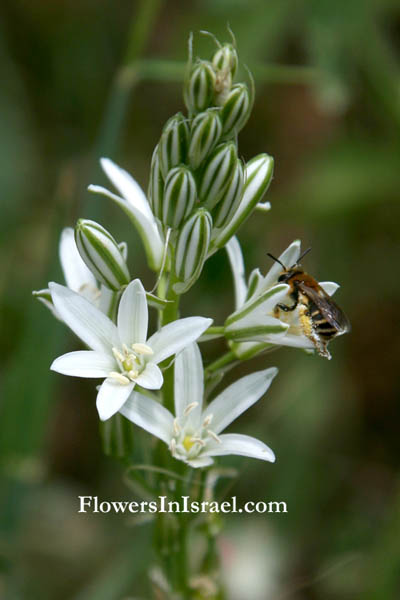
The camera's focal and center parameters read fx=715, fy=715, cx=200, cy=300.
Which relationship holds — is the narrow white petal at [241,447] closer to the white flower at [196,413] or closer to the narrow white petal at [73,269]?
the white flower at [196,413]

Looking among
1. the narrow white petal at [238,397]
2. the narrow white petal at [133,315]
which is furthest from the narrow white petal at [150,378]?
the narrow white petal at [238,397]

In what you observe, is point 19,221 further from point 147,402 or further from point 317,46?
point 147,402

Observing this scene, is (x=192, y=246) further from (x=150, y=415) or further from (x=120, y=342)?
(x=150, y=415)

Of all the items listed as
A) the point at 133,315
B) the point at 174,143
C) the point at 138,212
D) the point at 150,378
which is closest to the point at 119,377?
the point at 150,378

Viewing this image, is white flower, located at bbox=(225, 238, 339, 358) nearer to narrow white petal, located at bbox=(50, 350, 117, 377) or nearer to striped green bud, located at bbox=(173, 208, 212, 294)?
striped green bud, located at bbox=(173, 208, 212, 294)

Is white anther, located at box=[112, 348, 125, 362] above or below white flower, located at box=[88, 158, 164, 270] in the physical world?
below

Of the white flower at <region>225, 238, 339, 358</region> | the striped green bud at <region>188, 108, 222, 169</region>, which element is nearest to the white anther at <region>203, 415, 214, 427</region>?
the white flower at <region>225, 238, 339, 358</region>

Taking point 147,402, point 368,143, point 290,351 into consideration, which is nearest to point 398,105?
point 368,143
